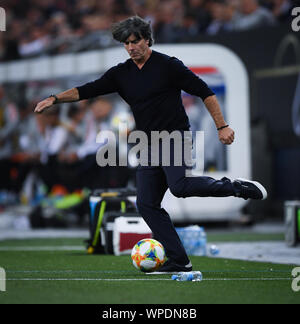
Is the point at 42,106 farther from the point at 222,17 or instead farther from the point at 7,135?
the point at 7,135

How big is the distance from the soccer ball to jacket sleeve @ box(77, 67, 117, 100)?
1.30m

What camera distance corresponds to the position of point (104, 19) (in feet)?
70.8

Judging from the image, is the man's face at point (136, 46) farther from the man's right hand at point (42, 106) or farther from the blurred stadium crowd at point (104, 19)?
the blurred stadium crowd at point (104, 19)

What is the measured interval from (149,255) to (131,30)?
1.81m

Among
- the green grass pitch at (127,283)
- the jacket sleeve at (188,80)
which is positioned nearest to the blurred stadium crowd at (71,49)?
the green grass pitch at (127,283)

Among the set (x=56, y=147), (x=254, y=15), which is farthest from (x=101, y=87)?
(x=56, y=147)

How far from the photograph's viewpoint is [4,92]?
76.2 feet

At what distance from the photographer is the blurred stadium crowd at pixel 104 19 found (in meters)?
18.6

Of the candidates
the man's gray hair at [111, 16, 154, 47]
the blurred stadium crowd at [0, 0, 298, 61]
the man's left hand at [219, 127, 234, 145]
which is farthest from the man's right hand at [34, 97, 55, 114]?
the blurred stadium crowd at [0, 0, 298, 61]

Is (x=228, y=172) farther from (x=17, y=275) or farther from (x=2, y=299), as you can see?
(x=2, y=299)

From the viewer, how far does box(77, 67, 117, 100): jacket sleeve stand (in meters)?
7.12

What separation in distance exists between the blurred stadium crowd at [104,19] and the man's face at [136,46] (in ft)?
36.9

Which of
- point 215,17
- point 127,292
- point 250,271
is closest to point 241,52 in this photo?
point 215,17
